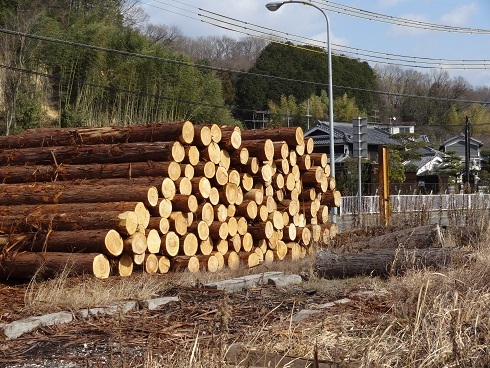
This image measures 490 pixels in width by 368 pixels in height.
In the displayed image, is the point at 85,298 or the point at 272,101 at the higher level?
the point at 272,101

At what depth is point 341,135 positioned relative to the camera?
5478 cm

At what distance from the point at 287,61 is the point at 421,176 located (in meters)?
13.7

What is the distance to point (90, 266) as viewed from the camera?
10.4 m

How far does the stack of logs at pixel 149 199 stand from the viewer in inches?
432

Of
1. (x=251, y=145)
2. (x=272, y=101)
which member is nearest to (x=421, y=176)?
(x=272, y=101)

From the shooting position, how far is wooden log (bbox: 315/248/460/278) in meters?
10.2

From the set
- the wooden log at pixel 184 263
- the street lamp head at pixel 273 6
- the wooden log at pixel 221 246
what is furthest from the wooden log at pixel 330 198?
the street lamp head at pixel 273 6

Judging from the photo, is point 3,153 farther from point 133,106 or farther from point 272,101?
point 272,101

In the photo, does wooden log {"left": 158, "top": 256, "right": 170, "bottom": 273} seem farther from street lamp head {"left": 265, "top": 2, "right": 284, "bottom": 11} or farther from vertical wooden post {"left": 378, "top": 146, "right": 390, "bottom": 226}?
street lamp head {"left": 265, "top": 2, "right": 284, "bottom": 11}

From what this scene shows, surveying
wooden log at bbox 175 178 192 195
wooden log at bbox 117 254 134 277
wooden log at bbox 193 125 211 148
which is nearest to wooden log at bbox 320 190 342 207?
wooden log at bbox 193 125 211 148

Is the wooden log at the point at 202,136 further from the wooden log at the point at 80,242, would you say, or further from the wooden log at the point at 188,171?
the wooden log at the point at 80,242

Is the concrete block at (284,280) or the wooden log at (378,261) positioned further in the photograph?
the concrete block at (284,280)

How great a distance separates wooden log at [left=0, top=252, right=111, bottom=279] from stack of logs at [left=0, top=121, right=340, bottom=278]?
0.02 m

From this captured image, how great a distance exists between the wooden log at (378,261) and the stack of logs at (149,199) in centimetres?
221
